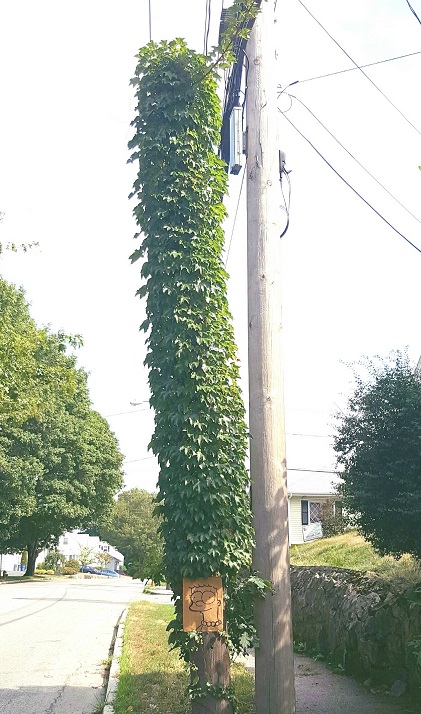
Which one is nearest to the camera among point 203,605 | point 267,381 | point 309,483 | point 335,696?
point 203,605

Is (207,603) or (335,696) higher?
(207,603)

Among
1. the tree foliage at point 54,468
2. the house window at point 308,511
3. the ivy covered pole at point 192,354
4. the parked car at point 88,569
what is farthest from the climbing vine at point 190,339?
the parked car at point 88,569

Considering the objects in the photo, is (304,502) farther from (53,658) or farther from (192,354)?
(192,354)

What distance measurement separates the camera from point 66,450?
132 feet

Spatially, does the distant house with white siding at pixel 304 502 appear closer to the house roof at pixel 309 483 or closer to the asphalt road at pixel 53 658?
the house roof at pixel 309 483

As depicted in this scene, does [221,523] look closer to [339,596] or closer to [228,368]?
[228,368]

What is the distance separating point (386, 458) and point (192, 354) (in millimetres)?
2632

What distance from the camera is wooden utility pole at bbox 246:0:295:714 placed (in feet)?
17.9

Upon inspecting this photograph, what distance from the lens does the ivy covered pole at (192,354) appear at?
552 cm

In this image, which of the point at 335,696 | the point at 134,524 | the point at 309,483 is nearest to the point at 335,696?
the point at 335,696

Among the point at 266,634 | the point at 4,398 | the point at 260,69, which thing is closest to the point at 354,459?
the point at 266,634

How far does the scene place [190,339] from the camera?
591 cm

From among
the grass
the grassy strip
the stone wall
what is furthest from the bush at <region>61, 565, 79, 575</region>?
the stone wall

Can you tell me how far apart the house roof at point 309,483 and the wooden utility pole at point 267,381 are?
1158 inches
